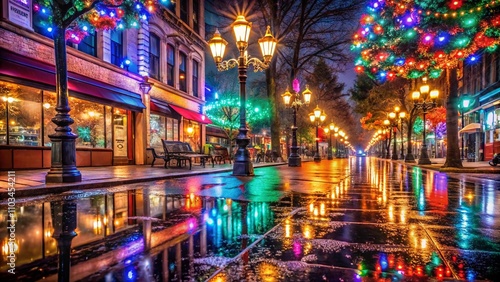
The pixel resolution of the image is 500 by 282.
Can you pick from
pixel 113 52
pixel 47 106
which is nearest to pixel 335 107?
pixel 113 52

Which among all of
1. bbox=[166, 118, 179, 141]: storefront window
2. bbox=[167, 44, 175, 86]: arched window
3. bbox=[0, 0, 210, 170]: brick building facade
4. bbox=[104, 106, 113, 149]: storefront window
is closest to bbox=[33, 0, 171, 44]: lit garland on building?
bbox=[0, 0, 210, 170]: brick building facade

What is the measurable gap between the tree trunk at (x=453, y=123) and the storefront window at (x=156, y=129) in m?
17.1

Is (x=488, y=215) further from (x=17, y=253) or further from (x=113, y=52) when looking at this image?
(x=113, y=52)

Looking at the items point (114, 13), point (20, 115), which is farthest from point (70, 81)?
point (114, 13)

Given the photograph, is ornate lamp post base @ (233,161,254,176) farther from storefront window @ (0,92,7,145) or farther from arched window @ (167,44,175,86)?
arched window @ (167,44,175,86)

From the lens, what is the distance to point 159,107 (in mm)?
22219

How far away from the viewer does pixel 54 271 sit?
2074mm

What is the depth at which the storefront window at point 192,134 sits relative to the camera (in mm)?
27263

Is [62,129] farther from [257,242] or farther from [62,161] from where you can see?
[257,242]

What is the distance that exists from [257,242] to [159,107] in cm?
2057

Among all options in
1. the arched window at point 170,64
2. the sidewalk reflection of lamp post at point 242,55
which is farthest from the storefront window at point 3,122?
the arched window at point 170,64

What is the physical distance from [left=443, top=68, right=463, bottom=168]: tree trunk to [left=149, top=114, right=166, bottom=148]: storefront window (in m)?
17.1

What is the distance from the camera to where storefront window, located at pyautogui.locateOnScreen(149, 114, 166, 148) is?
872 inches

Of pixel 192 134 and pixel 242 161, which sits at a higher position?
pixel 192 134
